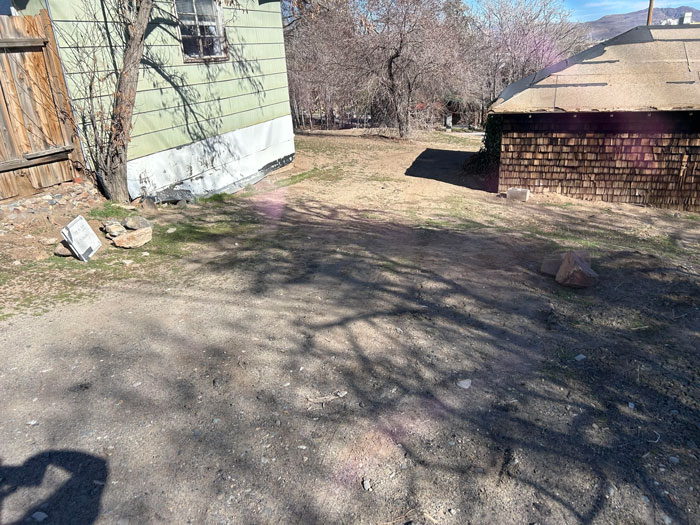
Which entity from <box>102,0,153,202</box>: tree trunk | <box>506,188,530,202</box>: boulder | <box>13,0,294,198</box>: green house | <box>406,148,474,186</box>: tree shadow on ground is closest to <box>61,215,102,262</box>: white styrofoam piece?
<box>102,0,153,202</box>: tree trunk

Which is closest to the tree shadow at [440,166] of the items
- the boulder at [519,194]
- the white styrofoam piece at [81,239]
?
the boulder at [519,194]

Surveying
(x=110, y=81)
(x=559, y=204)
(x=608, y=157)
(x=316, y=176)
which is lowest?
(x=559, y=204)

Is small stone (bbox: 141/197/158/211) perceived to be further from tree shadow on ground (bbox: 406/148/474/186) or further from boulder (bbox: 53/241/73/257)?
tree shadow on ground (bbox: 406/148/474/186)

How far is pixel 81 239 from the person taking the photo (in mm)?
5758

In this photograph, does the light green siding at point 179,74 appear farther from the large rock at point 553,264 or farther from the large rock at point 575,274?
the large rock at point 575,274

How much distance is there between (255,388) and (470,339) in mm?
1950

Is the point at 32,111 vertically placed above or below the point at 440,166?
above

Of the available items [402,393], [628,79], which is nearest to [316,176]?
[628,79]

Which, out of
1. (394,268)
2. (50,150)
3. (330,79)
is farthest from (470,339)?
(330,79)

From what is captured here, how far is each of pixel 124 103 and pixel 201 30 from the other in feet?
10.1

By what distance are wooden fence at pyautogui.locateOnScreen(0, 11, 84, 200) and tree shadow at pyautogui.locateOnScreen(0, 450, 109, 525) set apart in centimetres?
467

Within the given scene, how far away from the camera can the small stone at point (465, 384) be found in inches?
147

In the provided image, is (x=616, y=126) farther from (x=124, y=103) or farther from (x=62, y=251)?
(x=62, y=251)

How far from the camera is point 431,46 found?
1766 cm
